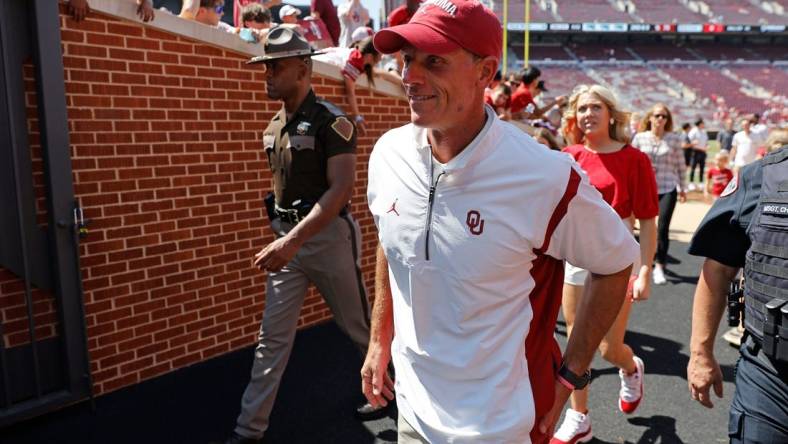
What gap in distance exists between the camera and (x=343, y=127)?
351 centimetres

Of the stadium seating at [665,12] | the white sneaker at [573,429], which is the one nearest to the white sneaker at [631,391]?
the white sneaker at [573,429]

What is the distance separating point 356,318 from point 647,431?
1.99 metres

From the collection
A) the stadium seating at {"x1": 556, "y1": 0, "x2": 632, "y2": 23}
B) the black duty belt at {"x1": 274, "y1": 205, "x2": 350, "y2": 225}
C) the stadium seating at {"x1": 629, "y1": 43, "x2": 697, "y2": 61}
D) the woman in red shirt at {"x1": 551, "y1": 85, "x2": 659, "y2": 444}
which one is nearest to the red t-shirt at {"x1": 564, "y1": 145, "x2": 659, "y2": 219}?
the woman in red shirt at {"x1": 551, "y1": 85, "x2": 659, "y2": 444}

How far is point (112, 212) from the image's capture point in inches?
164

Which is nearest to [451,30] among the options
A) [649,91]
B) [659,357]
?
[659,357]

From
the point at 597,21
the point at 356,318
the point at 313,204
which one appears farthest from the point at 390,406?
the point at 597,21

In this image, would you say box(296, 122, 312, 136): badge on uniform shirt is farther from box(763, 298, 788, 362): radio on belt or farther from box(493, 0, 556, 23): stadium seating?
box(493, 0, 556, 23): stadium seating

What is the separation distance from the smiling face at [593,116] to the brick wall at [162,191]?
8.51 ft

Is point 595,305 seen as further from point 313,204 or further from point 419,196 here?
point 313,204

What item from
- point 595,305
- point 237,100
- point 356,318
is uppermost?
point 237,100

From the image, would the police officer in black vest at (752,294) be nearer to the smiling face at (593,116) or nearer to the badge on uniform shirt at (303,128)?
the smiling face at (593,116)

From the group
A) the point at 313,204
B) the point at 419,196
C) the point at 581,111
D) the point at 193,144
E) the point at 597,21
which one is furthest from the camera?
the point at 597,21

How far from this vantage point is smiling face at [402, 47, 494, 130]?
5.52 ft

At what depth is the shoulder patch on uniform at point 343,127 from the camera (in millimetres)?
3473
